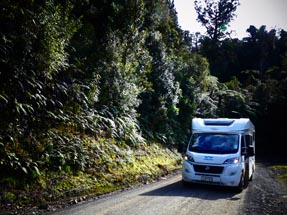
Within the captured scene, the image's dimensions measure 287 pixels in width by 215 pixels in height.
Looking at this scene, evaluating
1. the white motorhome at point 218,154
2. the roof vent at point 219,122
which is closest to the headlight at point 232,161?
the white motorhome at point 218,154

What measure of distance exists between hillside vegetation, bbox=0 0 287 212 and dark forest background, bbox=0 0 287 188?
0.04m

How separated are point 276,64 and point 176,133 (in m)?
29.7

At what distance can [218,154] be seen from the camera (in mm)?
10555

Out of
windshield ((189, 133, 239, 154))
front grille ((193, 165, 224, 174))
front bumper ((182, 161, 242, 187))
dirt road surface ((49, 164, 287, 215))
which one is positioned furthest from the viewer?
windshield ((189, 133, 239, 154))

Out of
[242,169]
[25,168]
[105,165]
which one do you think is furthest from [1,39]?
[242,169]

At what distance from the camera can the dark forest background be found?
9586 mm

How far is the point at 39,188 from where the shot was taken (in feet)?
26.8

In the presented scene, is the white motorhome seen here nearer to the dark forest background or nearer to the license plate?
the license plate

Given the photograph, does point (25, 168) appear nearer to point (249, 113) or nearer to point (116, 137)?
point (116, 137)

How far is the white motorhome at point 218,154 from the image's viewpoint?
33.5 ft

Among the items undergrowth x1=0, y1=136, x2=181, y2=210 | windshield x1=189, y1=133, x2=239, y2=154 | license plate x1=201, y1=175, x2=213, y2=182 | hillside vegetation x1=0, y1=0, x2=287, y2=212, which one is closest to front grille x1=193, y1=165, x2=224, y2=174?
license plate x1=201, y1=175, x2=213, y2=182

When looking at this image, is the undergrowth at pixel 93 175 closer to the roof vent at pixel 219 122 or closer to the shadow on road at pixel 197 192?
the shadow on road at pixel 197 192

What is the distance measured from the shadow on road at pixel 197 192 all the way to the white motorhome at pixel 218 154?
12.5 inches

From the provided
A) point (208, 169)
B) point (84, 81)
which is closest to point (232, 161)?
point (208, 169)
